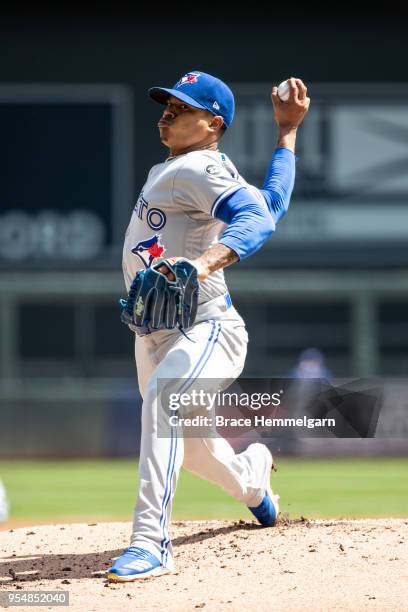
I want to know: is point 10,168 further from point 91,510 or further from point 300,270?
point 91,510

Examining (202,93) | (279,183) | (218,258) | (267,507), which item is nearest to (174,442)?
(218,258)

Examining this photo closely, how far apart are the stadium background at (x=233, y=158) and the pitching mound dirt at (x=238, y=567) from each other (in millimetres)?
13216

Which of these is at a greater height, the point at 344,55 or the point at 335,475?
the point at 344,55

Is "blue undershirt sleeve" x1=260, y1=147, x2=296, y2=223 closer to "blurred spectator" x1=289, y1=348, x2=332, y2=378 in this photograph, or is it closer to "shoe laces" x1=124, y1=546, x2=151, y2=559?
Answer: "shoe laces" x1=124, y1=546, x2=151, y2=559

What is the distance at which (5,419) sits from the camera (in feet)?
52.0

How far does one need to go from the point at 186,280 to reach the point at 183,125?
2.51ft

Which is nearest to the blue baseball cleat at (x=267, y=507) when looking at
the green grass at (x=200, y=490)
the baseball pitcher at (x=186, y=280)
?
the baseball pitcher at (x=186, y=280)

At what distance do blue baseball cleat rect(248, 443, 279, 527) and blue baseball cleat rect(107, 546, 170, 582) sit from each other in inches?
34.4

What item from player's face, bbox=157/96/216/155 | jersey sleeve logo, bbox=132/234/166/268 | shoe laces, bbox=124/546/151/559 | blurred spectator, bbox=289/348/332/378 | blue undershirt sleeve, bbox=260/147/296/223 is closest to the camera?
shoe laces, bbox=124/546/151/559

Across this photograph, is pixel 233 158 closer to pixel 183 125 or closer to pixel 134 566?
pixel 183 125

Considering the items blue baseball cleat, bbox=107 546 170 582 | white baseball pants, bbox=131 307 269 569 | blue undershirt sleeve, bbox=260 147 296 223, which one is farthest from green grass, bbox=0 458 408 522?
blue baseball cleat, bbox=107 546 170 582

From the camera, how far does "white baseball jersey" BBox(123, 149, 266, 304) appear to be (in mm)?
4031

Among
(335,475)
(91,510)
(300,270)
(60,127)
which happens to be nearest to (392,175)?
Result: (300,270)

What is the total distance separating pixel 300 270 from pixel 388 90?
11.3 ft
